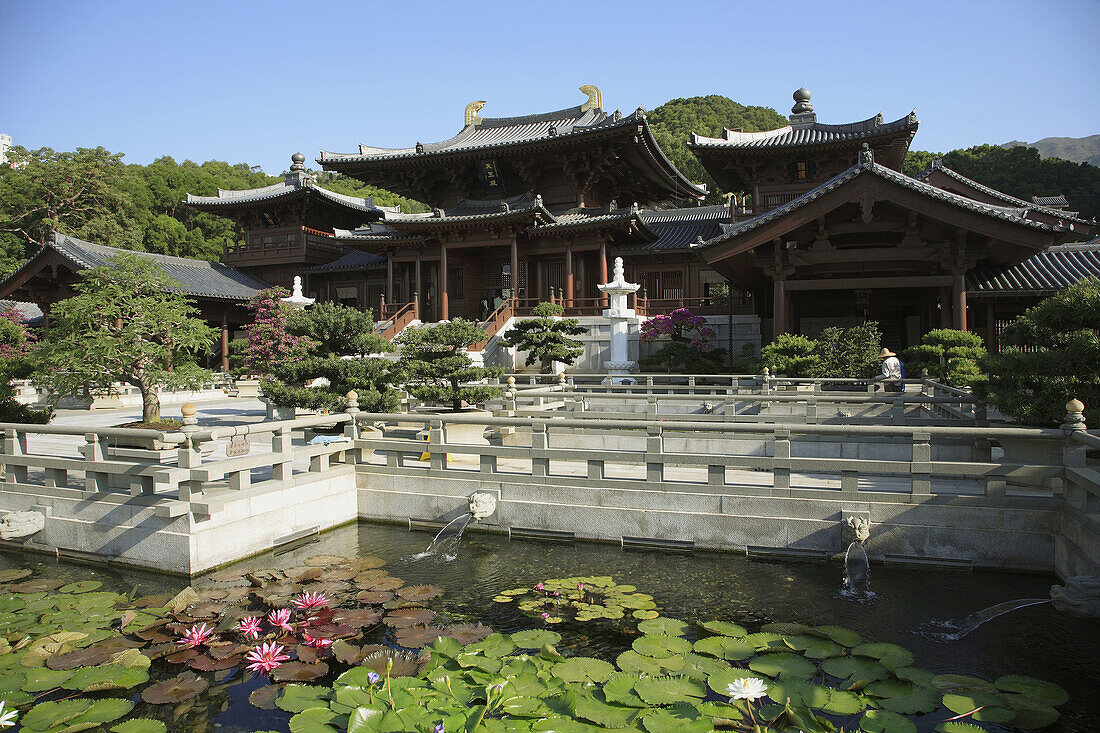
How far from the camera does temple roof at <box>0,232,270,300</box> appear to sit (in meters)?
28.4

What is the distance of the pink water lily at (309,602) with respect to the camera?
6500 mm

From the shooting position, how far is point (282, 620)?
6.08m

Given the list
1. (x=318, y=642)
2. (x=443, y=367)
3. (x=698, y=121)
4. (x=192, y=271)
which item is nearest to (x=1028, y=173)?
(x=698, y=121)

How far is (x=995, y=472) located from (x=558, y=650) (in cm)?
524

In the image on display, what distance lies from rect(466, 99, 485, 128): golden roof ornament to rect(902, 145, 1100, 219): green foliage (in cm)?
Answer: 3175

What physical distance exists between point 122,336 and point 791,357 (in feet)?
47.1

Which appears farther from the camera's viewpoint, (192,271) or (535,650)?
(192,271)

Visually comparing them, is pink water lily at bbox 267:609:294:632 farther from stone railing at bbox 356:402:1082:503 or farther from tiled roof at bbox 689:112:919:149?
tiled roof at bbox 689:112:919:149

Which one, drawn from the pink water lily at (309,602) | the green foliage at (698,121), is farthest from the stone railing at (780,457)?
the green foliage at (698,121)

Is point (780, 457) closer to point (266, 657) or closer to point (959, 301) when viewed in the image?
point (266, 657)

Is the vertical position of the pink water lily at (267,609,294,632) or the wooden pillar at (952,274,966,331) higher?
the wooden pillar at (952,274,966,331)

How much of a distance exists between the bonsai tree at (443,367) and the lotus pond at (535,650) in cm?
487

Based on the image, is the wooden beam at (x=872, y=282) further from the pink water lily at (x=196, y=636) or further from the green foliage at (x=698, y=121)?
the green foliage at (x=698, y=121)

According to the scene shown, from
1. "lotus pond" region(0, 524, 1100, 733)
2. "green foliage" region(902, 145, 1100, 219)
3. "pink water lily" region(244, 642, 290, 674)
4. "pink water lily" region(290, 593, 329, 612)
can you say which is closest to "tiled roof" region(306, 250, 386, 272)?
"lotus pond" region(0, 524, 1100, 733)
